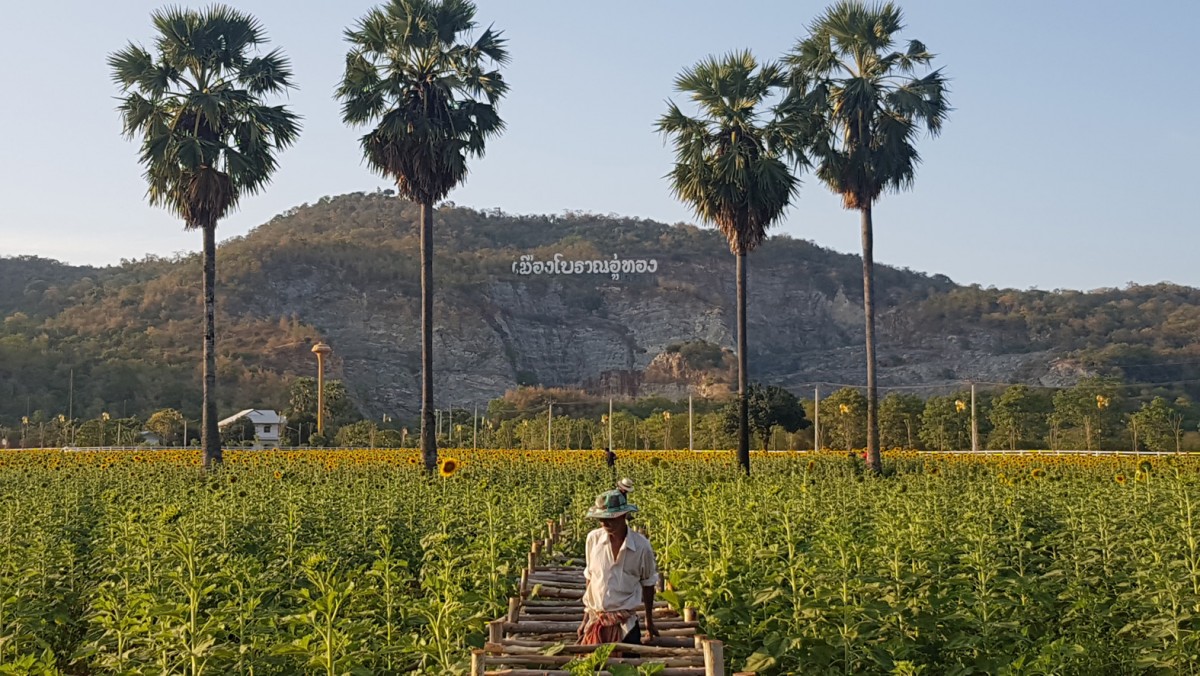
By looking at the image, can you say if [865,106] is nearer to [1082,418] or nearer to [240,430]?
[1082,418]

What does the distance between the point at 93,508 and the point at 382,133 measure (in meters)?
15.2

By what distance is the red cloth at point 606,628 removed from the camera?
23.1ft

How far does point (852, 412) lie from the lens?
5466cm

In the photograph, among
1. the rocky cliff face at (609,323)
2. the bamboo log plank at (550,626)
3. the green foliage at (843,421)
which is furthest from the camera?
the rocky cliff face at (609,323)

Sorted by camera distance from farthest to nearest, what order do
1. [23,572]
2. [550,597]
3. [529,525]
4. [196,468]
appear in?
[196,468] → [529,525] → [550,597] → [23,572]

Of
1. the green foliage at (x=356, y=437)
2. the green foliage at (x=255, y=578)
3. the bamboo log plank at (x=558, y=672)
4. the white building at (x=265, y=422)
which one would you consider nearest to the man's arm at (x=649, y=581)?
the bamboo log plank at (x=558, y=672)

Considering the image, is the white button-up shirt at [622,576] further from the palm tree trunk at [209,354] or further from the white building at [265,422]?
the white building at [265,422]

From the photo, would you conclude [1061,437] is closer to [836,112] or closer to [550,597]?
[836,112]

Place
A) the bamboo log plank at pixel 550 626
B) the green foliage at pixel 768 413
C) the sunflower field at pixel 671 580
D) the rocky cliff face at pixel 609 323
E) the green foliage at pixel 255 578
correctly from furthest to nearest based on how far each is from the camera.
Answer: the rocky cliff face at pixel 609 323
the green foliage at pixel 768 413
the bamboo log plank at pixel 550 626
the sunflower field at pixel 671 580
the green foliage at pixel 255 578

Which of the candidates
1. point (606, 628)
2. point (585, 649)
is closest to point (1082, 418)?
point (606, 628)

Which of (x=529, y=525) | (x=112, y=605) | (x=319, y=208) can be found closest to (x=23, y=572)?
(x=112, y=605)

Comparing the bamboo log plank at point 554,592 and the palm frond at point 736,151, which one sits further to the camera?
the palm frond at point 736,151

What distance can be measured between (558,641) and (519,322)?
132 metres

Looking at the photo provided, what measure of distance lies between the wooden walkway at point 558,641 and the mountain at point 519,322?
263 feet
